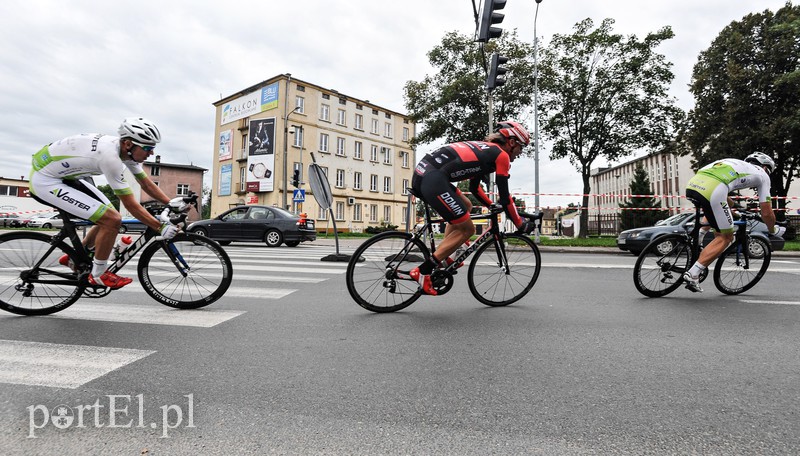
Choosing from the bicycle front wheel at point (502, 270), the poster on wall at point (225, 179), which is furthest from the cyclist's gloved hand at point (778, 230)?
the poster on wall at point (225, 179)

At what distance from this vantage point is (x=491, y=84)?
13.2 meters

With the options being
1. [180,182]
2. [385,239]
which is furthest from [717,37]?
[180,182]

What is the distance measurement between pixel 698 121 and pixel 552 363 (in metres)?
31.3

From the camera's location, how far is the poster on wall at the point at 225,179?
46938 mm

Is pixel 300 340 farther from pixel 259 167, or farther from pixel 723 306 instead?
pixel 259 167

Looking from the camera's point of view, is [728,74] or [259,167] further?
[259,167]

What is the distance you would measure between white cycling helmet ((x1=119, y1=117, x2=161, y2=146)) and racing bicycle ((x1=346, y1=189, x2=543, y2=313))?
1993 millimetres

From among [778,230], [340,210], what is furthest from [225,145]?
[778,230]

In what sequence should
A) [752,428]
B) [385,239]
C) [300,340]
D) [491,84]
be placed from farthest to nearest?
[491,84], [385,239], [300,340], [752,428]

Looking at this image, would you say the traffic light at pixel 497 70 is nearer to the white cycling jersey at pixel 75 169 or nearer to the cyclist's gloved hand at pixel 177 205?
the cyclist's gloved hand at pixel 177 205

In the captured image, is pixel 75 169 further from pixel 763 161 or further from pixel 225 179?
pixel 225 179

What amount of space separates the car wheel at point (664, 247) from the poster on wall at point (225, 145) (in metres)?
46.8

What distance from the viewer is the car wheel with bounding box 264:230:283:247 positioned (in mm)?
16312

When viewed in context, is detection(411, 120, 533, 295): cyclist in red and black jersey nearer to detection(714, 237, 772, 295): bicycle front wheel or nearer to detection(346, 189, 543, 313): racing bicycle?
detection(346, 189, 543, 313): racing bicycle
